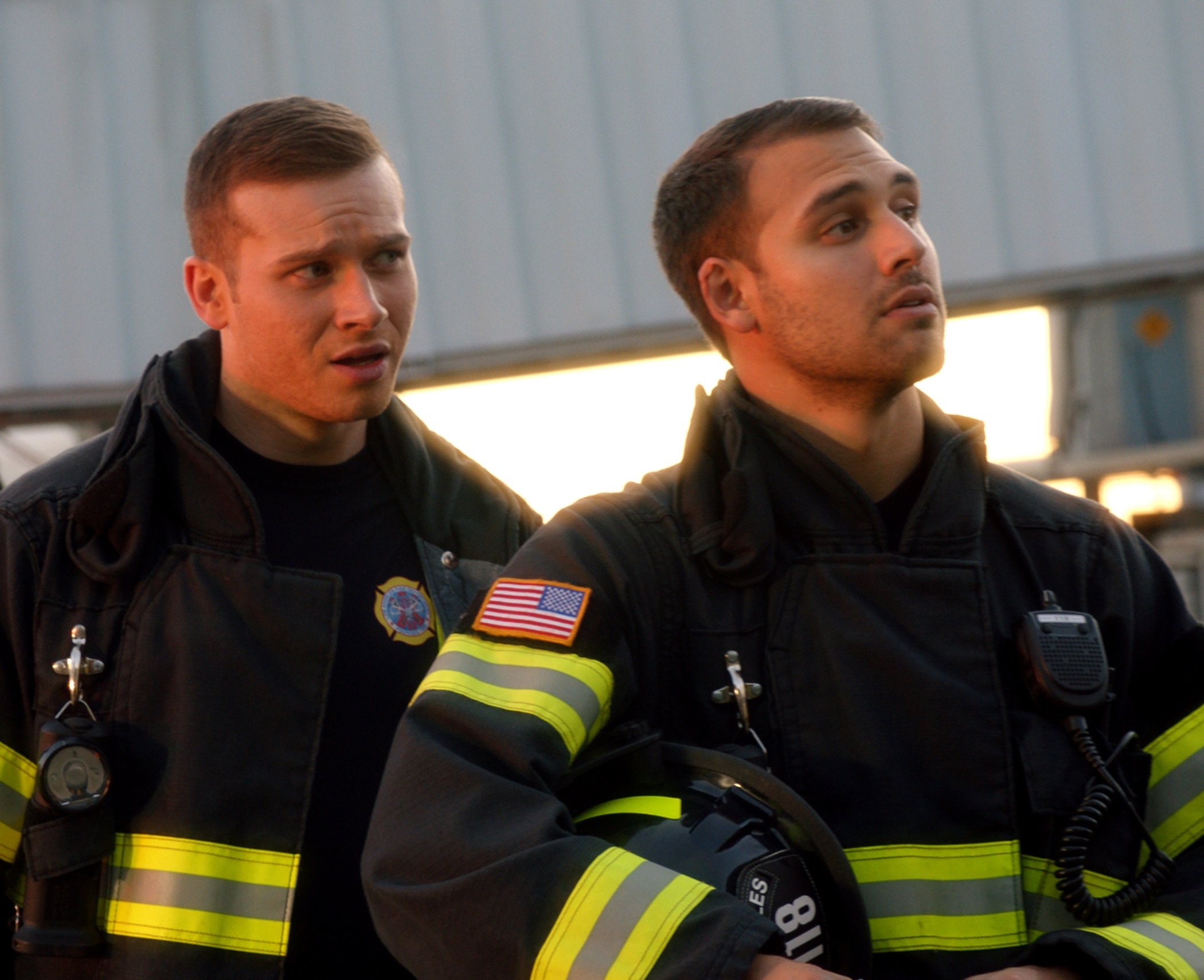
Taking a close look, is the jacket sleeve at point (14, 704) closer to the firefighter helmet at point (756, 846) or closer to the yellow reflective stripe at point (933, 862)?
the firefighter helmet at point (756, 846)

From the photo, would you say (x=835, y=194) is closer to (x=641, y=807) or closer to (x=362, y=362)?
(x=362, y=362)

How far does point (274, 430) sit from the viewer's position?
2.92 meters

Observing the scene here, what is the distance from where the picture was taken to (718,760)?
209 cm

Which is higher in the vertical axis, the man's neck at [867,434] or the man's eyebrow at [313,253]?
the man's eyebrow at [313,253]

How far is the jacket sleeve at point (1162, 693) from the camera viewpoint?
2.24 m

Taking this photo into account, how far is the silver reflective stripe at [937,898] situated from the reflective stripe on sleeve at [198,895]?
0.97 m

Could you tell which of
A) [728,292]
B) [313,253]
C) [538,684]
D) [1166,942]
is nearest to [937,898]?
[1166,942]

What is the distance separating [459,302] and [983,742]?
381 centimetres

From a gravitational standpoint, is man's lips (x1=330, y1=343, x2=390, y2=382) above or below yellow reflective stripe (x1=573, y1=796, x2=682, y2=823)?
above

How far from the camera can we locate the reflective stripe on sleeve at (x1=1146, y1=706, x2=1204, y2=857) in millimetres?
2320

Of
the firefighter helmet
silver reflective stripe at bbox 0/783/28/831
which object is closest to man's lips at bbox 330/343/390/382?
silver reflective stripe at bbox 0/783/28/831

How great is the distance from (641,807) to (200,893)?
0.82 meters

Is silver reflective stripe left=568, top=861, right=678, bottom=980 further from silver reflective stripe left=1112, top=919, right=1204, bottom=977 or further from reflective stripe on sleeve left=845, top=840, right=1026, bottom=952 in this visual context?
silver reflective stripe left=1112, top=919, right=1204, bottom=977

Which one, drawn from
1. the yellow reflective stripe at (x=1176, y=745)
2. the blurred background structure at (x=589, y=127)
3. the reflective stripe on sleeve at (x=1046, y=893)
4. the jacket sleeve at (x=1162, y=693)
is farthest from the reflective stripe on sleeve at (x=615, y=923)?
the blurred background structure at (x=589, y=127)
